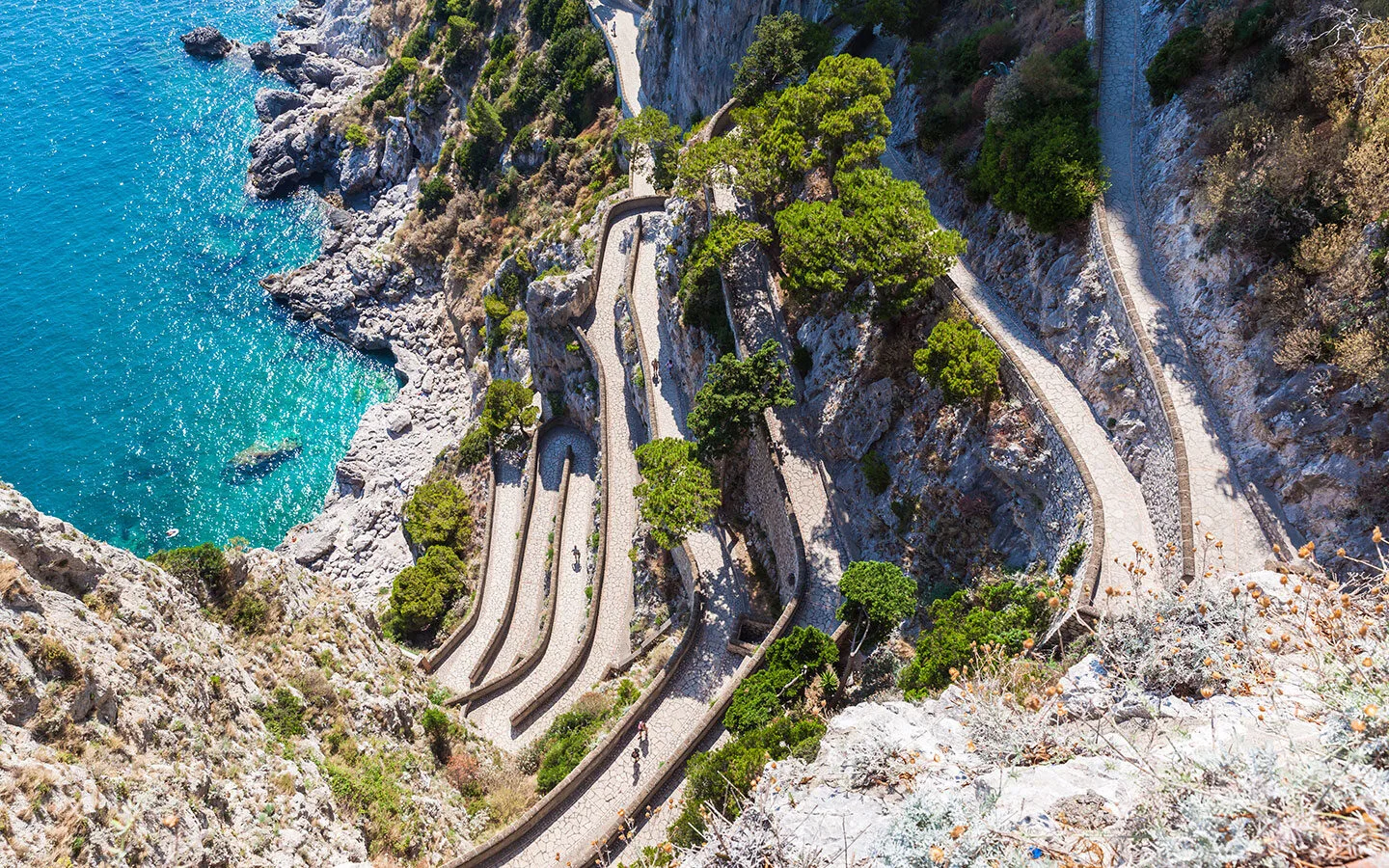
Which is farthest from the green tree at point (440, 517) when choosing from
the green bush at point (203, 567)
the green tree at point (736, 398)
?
the green tree at point (736, 398)

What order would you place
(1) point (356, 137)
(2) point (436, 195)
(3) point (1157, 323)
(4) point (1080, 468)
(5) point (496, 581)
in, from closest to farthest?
(4) point (1080, 468)
(3) point (1157, 323)
(5) point (496, 581)
(2) point (436, 195)
(1) point (356, 137)

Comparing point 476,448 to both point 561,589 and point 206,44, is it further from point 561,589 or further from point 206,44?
point 206,44

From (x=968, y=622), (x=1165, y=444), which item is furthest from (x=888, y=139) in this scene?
(x=968, y=622)

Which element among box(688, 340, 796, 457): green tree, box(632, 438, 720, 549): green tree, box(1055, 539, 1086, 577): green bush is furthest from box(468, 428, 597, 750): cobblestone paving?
box(1055, 539, 1086, 577): green bush

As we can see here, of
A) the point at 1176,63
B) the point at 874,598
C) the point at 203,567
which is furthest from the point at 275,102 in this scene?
the point at 874,598

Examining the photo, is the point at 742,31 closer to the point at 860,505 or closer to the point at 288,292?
the point at 860,505

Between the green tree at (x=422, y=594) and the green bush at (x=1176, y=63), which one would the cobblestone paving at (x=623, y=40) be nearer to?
the green tree at (x=422, y=594)
